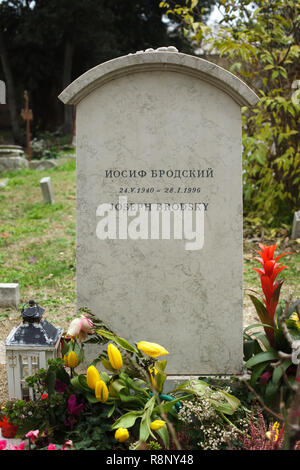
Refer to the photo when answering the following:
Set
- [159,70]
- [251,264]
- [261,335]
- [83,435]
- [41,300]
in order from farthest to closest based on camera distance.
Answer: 1. [251,264]
2. [41,300]
3. [261,335]
4. [159,70]
5. [83,435]

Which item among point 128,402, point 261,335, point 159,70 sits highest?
point 159,70

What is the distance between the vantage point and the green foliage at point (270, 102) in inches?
257

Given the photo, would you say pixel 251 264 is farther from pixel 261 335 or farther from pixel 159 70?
pixel 159 70

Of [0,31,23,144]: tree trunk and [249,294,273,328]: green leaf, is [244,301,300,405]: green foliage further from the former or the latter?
[0,31,23,144]: tree trunk

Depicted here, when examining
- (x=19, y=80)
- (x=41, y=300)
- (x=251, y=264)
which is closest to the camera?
(x=41, y=300)

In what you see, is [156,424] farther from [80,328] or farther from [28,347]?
[28,347]

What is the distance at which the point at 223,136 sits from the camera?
2957 mm

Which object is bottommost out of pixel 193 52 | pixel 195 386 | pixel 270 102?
pixel 195 386

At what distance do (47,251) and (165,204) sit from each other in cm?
354

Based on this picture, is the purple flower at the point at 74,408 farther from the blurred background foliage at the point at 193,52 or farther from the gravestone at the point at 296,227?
the gravestone at the point at 296,227

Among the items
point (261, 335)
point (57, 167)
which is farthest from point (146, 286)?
point (57, 167)

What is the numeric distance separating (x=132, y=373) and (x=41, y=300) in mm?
2338

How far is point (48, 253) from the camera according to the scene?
616 cm

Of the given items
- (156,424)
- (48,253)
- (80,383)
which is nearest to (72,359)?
(80,383)
